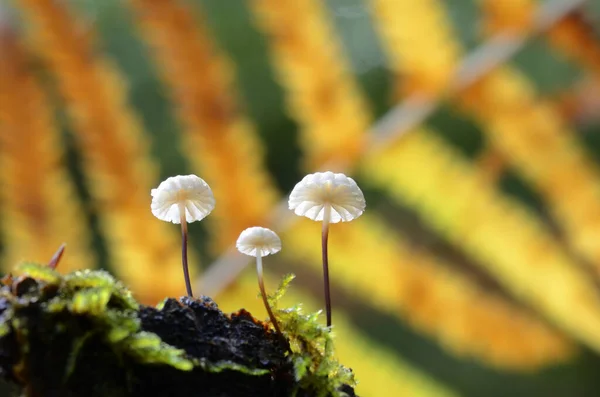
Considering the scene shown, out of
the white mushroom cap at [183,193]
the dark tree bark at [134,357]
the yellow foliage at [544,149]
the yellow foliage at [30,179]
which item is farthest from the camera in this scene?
the yellow foliage at [30,179]

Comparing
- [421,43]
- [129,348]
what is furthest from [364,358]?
[129,348]

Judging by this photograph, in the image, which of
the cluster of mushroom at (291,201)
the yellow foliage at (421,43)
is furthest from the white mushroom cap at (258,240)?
the yellow foliage at (421,43)

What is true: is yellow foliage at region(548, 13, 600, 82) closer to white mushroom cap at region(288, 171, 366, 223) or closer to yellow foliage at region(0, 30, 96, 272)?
white mushroom cap at region(288, 171, 366, 223)

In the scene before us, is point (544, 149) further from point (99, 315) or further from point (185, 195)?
point (99, 315)

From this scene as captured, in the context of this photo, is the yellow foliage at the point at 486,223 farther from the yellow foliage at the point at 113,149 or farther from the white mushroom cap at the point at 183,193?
the white mushroom cap at the point at 183,193

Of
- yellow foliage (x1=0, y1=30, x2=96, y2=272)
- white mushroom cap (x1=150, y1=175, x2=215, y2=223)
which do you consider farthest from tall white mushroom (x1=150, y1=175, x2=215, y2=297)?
yellow foliage (x1=0, y1=30, x2=96, y2=272)

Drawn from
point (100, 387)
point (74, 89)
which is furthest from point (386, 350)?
point (100, 387)
